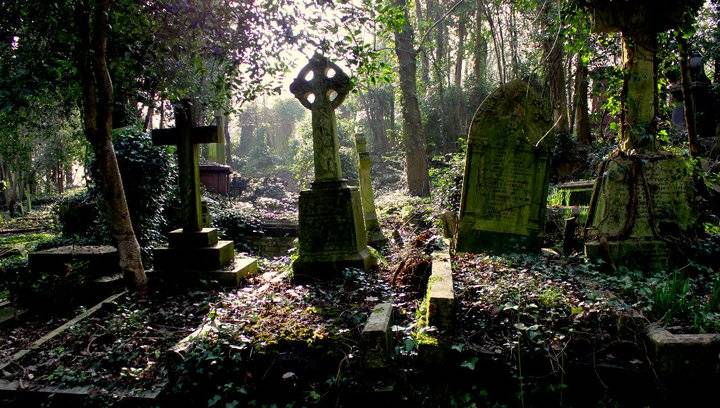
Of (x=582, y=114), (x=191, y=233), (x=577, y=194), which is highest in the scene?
(x=582, y=114)

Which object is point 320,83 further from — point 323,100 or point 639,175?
point 639,175

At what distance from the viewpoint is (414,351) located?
3.16m

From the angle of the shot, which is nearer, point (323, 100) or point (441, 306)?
point (441, 306)

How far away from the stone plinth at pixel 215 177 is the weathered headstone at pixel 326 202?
447 inches

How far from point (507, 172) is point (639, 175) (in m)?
1.51

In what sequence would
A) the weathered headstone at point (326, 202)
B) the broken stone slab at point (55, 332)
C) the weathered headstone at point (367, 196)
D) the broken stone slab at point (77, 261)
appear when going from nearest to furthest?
the broken stone slab at point (55, 332) < the weathered headstone at point (326, 202) < the broken stone slab at point (77, 261) < the weathered headstone at point (367, 196)

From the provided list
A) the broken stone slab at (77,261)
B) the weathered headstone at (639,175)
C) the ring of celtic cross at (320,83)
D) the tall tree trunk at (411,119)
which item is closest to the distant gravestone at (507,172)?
the weathered headstone at (639,175)

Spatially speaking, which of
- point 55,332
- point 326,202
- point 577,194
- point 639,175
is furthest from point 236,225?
point 639,175

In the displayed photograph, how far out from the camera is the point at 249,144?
49969 millimetres

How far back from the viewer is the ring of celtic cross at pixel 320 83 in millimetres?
5816

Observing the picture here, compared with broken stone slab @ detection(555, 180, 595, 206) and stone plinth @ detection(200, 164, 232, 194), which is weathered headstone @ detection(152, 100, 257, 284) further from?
stone plinth @ detection(200, 164, 232, 194)

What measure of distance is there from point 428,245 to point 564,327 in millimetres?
2803

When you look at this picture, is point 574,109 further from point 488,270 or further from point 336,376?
point 336,376

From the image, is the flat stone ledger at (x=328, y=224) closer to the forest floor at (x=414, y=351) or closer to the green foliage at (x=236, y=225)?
the forest floor at (x=414, y=351)
